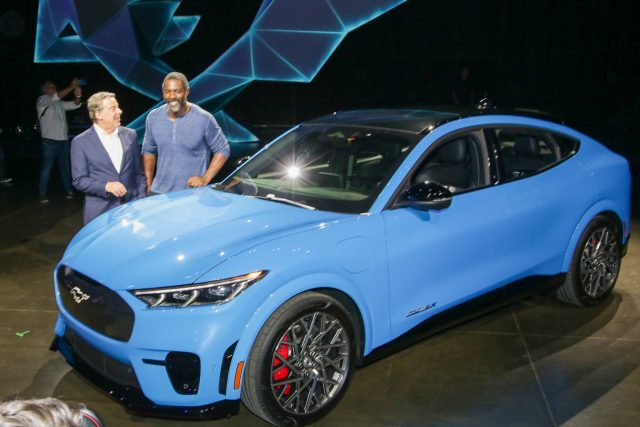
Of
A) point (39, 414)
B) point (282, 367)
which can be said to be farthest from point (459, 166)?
point (39, 414)

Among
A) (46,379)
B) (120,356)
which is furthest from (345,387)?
(46,379)

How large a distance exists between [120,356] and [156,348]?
0.24 metres

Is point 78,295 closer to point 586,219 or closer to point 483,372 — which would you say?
point 483,372

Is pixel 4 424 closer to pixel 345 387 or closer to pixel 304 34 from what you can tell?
pixel 345 387

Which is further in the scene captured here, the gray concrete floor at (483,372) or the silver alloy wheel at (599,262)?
the silver alloy wheel at (599,262)

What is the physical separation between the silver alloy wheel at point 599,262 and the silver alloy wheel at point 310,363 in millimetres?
2256

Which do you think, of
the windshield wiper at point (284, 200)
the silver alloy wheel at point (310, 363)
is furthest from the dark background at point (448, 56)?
the silver alloy wheel at point (310, 363)

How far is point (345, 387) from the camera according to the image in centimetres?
367

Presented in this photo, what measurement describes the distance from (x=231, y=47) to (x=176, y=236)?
11336 millimetres

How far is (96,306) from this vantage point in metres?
3.38

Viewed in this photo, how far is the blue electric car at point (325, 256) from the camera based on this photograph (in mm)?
3170

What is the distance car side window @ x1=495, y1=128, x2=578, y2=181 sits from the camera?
484cm

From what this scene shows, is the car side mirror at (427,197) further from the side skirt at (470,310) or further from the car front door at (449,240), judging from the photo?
the side skirt at (470,310)

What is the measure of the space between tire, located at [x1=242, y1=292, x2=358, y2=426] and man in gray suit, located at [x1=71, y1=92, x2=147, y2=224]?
2.10 metres
